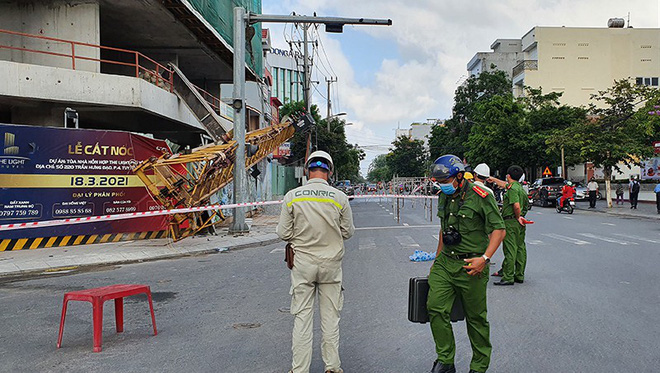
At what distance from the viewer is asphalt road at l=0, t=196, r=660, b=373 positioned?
4.95 metres

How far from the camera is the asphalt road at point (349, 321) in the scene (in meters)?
4.95

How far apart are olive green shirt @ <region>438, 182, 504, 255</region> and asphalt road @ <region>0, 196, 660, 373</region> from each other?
3.96 feet

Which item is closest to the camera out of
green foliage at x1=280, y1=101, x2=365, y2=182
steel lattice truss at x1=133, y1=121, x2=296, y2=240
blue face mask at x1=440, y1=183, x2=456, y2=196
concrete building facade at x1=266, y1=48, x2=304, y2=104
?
blue face mask at x1=440, y1=183, x2=456, y2=196

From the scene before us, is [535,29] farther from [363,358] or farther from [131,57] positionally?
[363,358]

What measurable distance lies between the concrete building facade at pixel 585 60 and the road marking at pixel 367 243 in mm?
49027

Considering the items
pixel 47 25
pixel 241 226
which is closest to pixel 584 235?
pixel 241 226

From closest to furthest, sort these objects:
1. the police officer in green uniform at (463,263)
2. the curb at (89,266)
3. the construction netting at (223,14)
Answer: the police officer in green uniform at (463,263) < the curb at (89,266) < the construction netting at (223,14)

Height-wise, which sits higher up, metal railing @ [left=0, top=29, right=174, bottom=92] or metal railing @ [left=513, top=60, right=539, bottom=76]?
metal railing @ [left=513, top=60, right=539, bottom=76]

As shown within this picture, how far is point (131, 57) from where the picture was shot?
76.3 ft

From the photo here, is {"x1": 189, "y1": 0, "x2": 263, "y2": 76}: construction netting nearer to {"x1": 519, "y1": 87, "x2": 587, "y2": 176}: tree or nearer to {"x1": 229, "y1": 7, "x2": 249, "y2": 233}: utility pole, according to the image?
{"x1": 229, "y1": 7, "x2": 249, "y2": 233}: utility pole

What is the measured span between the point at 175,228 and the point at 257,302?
8.55 meters

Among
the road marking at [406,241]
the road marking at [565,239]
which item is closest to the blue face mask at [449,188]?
the road marking at [406,241]

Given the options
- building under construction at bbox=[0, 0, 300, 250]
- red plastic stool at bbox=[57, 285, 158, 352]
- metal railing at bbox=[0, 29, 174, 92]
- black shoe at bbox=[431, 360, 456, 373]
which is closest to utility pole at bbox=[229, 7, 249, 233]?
building under construction at bbox=[0, 0, 300, 250]

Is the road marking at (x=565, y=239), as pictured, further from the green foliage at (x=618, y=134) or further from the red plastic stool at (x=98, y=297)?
the green foliage at (x=618, y=134)
